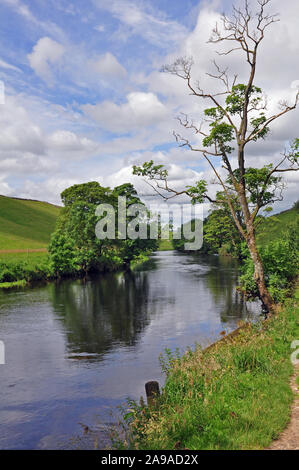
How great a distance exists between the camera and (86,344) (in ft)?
66.9

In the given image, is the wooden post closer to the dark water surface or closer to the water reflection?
the dark water surface

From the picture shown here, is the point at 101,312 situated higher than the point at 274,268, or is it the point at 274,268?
the point at 274,268

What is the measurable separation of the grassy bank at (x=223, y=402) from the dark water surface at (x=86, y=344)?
2.40 metres

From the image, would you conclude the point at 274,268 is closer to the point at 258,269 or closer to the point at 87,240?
the point at 258,269

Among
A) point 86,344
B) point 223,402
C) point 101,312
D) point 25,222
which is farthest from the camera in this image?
point 25,222

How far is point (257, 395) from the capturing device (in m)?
9.01

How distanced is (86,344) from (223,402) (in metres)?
13.0

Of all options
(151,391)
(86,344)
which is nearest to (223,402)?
(151,391)

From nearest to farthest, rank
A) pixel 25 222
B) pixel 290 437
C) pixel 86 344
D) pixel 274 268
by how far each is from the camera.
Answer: pixel 290 437
pixel 86 344
pixel 274 268
pixel 25 222

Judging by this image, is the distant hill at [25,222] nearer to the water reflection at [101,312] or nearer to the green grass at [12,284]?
the green grass at [12,284]

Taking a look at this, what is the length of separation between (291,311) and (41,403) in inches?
501

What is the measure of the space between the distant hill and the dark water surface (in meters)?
41.0

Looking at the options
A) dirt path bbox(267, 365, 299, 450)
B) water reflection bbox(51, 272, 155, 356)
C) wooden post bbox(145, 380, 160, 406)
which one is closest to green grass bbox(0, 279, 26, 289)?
water reflection bbox(51, 272, 155, 356)
